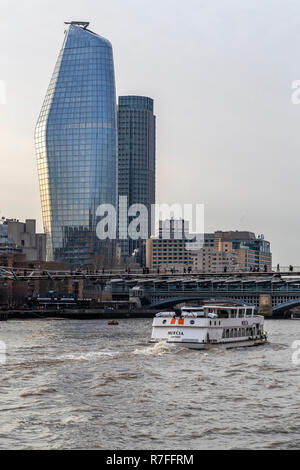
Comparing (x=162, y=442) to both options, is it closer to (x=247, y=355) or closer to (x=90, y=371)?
(x=90, y=371)

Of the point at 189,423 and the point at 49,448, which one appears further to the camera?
the point at 189,423

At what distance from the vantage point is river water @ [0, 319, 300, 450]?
3475cm

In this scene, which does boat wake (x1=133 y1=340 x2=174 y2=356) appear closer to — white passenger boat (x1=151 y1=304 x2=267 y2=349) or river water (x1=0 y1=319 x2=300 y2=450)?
river water (x1=0 y1=319 x2=300 y2=450)

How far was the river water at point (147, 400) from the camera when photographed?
114ft

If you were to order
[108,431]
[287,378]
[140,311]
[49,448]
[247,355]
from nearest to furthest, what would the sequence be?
[49,448] < [108,431] < [287,378] < [247,355] < [140,311]

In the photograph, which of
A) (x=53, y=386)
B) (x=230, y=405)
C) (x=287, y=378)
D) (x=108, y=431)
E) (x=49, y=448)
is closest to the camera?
(x=49, y=448)

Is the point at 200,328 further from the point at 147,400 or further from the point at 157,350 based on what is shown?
the point at 147,400

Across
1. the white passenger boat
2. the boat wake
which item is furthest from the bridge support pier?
the boat wake

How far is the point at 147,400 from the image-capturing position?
1735 inches

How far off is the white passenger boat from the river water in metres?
4.69

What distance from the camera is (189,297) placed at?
650 ft

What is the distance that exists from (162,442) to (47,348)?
42.9m

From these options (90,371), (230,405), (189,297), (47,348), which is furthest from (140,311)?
(230,405)

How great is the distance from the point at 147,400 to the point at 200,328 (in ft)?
105
